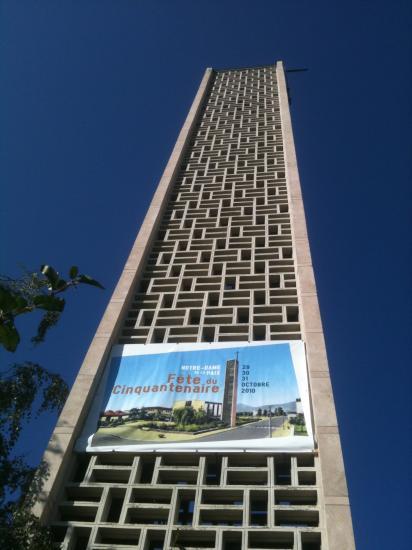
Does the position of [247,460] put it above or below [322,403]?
below

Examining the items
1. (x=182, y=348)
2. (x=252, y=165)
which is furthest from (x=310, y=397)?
(x=252, y=165)

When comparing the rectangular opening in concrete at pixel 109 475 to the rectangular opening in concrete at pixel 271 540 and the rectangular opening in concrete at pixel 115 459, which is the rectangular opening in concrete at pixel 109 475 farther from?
the rectangular opening in concrete at pixel 271 540

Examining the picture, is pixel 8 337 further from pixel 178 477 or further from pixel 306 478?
pixel 306 478

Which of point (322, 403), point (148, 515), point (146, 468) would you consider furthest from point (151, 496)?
point (322, 403)

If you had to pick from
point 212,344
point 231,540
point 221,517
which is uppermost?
point 212,344

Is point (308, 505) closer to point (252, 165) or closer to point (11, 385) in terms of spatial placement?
point (11, 385)

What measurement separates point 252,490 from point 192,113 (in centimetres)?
1680

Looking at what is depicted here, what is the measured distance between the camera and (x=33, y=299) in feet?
22.4

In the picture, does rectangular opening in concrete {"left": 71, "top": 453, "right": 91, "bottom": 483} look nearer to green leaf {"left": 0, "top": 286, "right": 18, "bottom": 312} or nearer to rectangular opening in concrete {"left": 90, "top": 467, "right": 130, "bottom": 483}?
rectangular opening in concrete {"left": 90, "top": 467, "right": 130, "bottom": 483}

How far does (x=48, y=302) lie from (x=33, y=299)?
0.34 metres

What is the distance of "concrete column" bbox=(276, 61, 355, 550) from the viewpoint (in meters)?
6.99

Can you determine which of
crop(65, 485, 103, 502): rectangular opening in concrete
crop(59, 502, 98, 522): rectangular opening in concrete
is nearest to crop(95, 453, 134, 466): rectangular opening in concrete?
crop(65, 485, 103, 502): rectangular opening in concrete

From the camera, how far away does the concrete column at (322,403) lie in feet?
22.9

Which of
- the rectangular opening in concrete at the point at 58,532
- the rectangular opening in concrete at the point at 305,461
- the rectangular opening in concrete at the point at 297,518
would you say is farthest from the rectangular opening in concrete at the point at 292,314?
the rectangular opening in concrete at the point at 58,532
